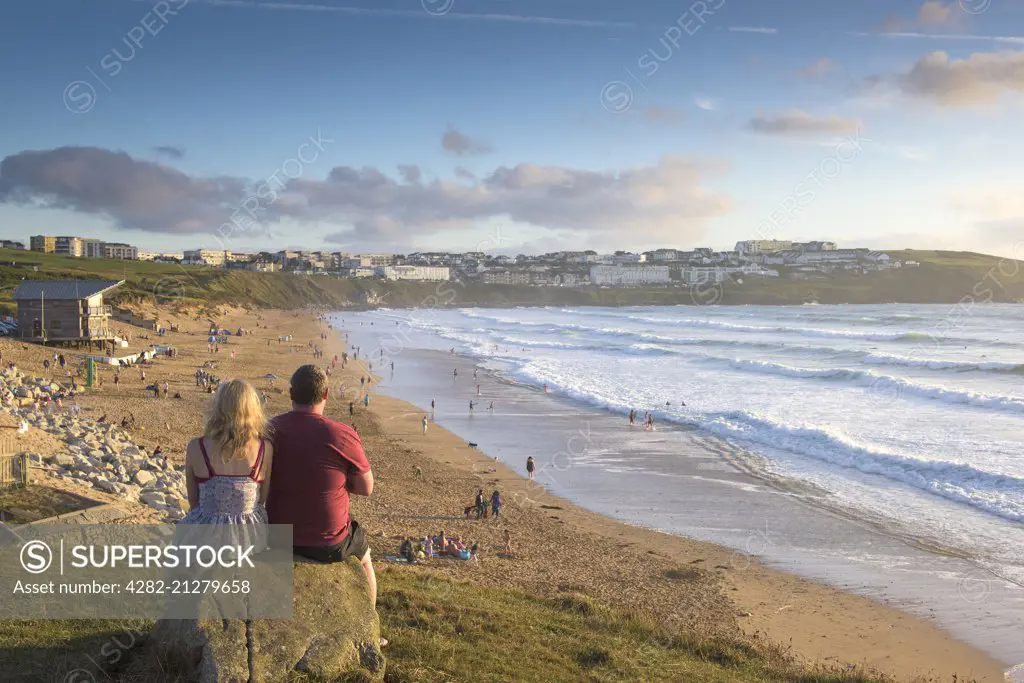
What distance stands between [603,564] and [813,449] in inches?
545

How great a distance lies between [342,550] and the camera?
4633mm

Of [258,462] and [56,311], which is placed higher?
[258,462]

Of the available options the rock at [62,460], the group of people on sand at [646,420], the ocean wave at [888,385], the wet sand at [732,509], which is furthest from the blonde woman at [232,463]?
the ocean wave at [888,385]

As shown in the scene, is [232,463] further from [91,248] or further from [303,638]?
[91,248]

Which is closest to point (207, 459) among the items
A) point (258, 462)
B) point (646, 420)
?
point (258, 462)

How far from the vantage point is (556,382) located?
4259 centimetres

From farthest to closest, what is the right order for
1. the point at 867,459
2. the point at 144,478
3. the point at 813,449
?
the point at 813,449, the point at 867,459, the point at 144,478

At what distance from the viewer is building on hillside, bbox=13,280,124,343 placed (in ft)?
126

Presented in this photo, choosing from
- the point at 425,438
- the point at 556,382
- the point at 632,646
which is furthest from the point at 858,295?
the point at 632,646

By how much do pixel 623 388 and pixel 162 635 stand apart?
36891 mm

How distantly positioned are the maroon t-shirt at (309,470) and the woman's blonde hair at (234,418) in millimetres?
271

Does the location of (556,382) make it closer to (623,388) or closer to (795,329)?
(623,388)

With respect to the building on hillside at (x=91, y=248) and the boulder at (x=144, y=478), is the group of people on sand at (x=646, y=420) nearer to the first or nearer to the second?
the boulder at (x=144, y=478)

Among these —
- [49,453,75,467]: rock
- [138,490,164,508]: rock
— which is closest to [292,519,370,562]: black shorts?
[138,490,164,508]: rock
